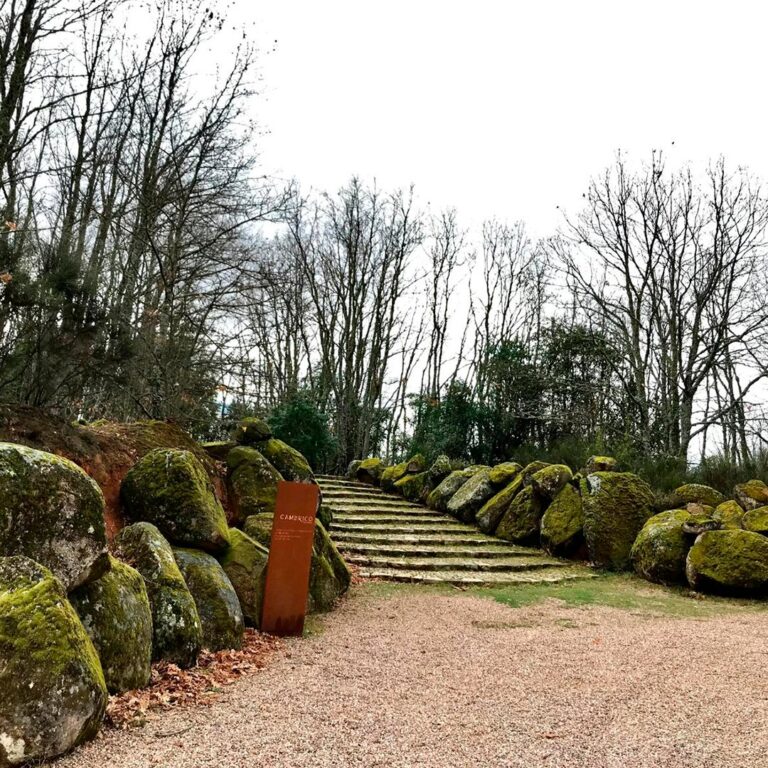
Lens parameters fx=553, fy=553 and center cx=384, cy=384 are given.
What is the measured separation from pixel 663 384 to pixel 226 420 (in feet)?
34.8

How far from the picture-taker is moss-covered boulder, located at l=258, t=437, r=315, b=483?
8.35 m

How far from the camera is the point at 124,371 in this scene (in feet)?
22.7

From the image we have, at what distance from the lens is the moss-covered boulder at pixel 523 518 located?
997 cm

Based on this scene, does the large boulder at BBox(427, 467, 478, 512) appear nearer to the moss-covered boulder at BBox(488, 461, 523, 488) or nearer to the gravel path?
the moss-covered boulder at BBox(488, 461, 523, 488)

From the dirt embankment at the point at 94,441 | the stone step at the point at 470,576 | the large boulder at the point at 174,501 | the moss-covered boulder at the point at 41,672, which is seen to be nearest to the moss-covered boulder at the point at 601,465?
the stone step at the point at 470,576

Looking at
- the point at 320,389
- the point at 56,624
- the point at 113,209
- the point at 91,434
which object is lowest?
the point at 56,624

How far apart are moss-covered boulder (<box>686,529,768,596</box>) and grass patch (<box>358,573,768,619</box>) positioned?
0.16m

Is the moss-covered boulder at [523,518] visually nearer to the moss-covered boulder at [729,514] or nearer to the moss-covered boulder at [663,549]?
the moss-covered boulder at [663,549]

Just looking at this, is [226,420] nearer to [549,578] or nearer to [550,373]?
[549,578]

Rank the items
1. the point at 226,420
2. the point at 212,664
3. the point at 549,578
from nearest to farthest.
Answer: the point at 212,664 → the point at 549,578 → the point at 226,420

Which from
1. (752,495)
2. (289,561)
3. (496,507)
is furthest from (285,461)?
(752,495)

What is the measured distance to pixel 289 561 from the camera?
5020mm

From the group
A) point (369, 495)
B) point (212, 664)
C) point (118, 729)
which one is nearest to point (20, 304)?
point (212, 664)

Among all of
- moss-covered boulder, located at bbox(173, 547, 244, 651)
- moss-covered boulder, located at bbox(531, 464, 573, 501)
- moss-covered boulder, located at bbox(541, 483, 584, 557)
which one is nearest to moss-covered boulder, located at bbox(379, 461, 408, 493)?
moss-covered boulder, located at bbox(531, 464, 573, 501)
